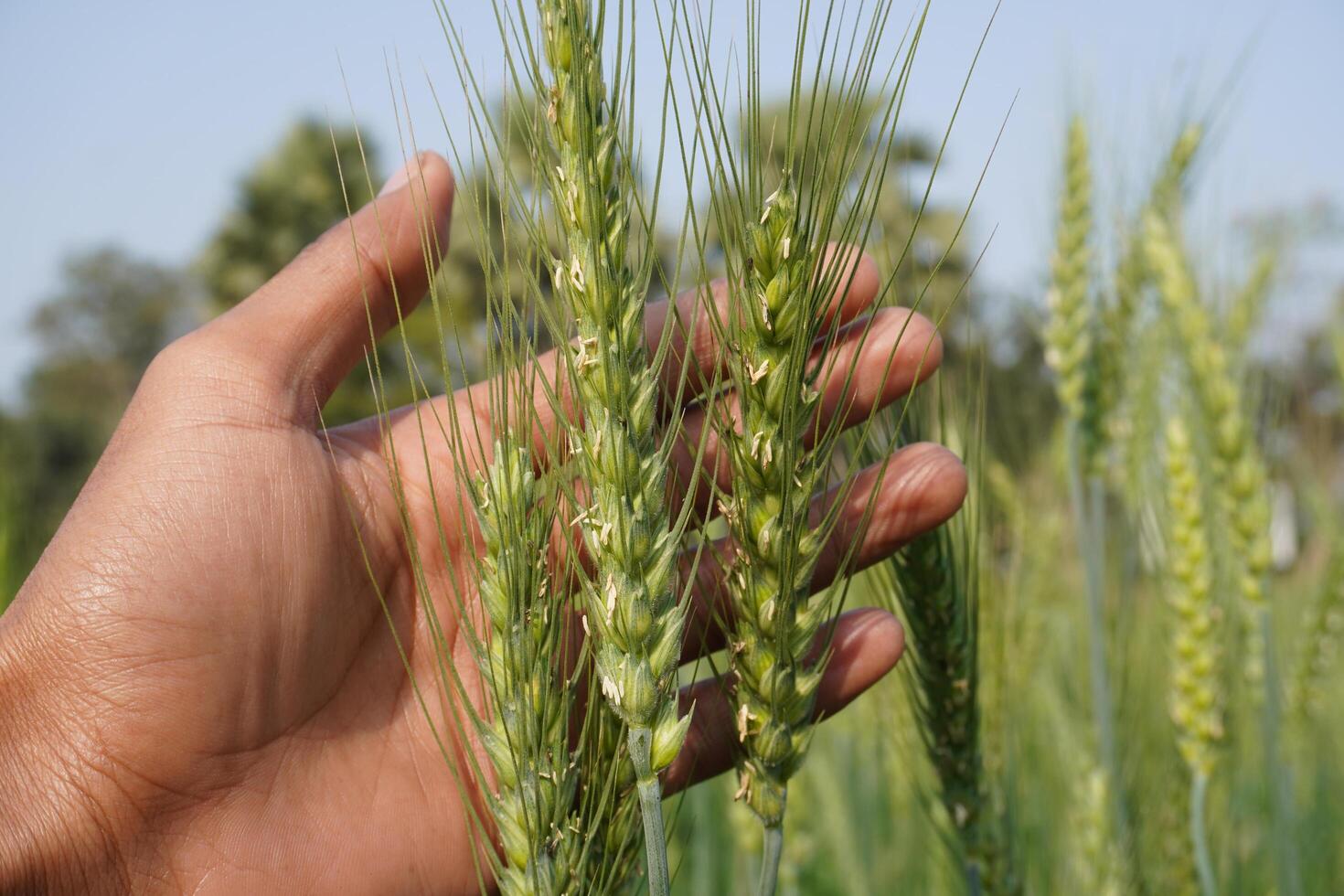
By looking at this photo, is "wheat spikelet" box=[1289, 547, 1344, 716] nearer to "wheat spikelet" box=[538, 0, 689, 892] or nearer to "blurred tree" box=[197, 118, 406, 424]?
"wheat spikelet" box=[538, 0, 689, 892]

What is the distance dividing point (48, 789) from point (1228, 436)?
2.23m

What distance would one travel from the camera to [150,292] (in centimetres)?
3544

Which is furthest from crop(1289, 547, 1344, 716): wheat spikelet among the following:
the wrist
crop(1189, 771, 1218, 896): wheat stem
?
the wrist

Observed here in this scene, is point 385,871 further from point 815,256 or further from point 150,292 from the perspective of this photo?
point 150,292

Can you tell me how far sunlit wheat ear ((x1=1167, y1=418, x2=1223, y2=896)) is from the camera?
1.96m

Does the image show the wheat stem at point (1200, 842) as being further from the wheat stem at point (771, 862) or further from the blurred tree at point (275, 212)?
the blurred tree at point (275, 212)

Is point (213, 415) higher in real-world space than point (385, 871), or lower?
higher

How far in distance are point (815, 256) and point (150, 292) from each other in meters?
39.3

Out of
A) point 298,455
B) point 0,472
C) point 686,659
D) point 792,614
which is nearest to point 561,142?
point 792,614

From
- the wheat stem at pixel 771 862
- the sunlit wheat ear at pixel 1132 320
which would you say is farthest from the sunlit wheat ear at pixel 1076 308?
the wheat stem at pixel 771 862

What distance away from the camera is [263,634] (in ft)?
5.19

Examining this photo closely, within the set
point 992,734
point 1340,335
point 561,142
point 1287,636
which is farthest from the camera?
point 1287,636

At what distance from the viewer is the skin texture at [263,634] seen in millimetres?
1543

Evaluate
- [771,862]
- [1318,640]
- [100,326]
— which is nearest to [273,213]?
[1318,640]
